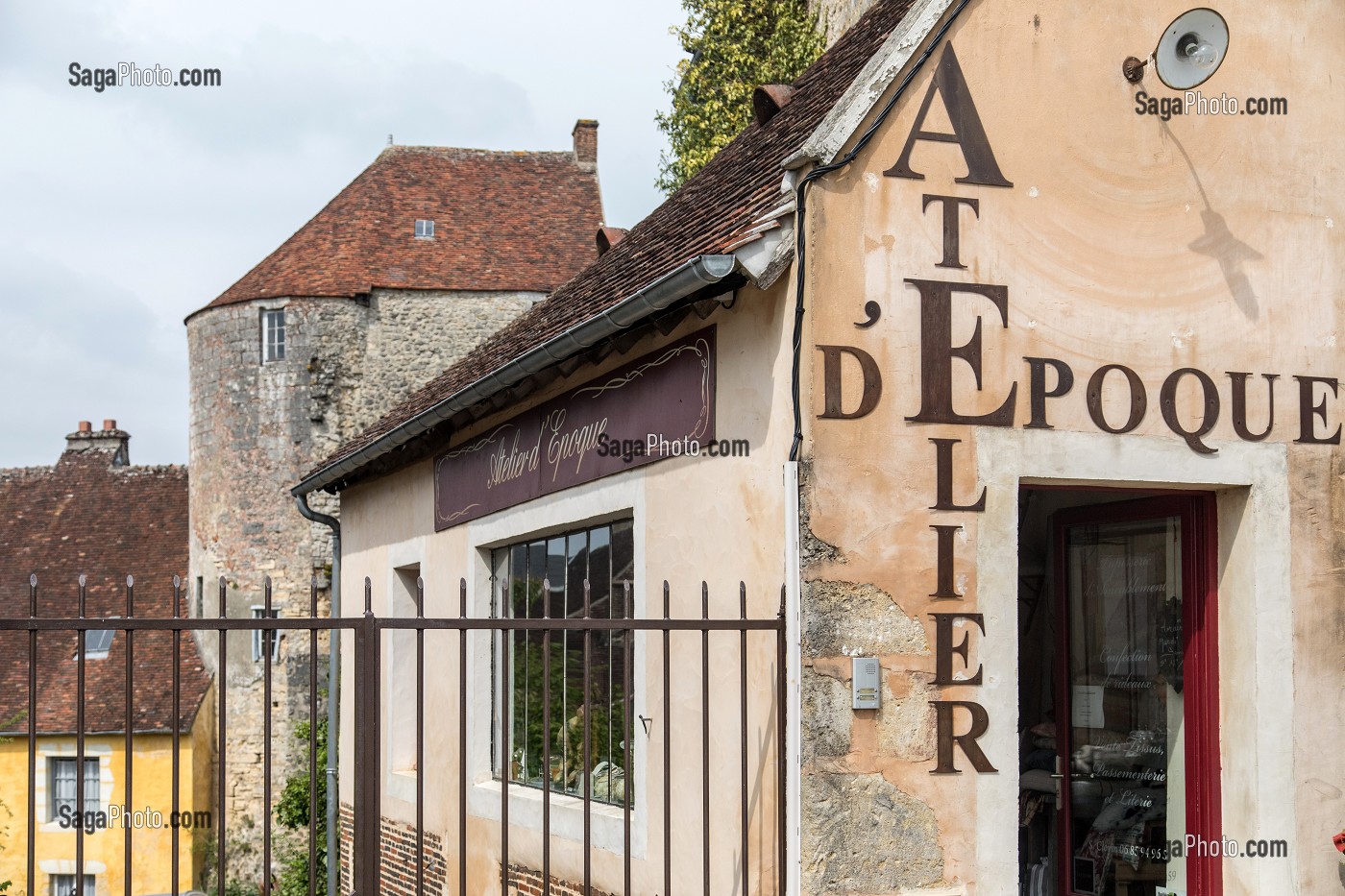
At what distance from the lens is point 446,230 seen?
31.1 meters

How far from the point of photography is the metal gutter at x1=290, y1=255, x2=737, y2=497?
19.3 ft

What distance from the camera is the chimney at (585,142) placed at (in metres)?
33.5

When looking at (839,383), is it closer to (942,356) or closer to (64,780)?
(942,356)

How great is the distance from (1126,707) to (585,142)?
28.1m

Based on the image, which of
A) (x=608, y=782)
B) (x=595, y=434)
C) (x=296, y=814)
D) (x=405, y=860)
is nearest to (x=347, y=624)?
(x=595, y=434)

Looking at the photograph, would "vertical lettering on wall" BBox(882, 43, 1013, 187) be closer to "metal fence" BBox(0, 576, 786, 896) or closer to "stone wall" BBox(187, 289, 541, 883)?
"metal fence" BBox(0, 576, 786, 896)

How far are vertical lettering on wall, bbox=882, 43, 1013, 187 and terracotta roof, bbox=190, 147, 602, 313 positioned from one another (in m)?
23.6

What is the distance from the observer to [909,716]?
230 inches

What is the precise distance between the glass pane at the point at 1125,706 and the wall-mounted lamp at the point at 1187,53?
195 cm

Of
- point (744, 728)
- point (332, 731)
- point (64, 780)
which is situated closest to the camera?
point (744, 728)

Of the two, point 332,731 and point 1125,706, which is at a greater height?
point 1125,706

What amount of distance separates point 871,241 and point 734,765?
7.57ft

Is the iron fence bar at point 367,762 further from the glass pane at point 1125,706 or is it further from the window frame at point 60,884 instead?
the window frame at point 60,884

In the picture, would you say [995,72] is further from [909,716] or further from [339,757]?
[339,757]
